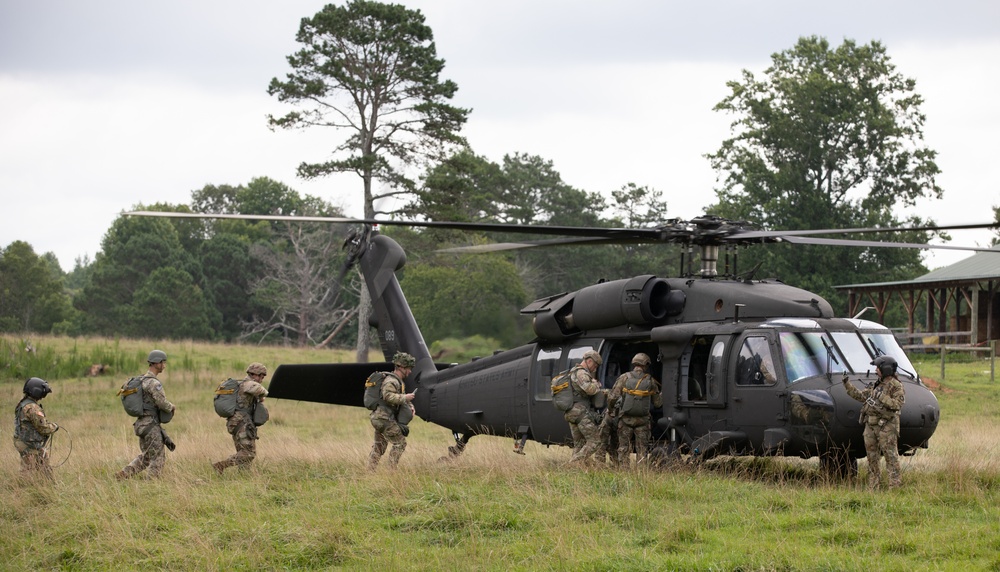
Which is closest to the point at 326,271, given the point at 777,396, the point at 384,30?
the point at 384,30

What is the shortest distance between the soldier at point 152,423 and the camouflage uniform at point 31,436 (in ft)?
2.85

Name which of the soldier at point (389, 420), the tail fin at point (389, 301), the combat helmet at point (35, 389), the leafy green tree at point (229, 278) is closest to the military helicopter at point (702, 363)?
the tail fin at point (389, 301)

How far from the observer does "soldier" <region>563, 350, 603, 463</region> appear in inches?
493

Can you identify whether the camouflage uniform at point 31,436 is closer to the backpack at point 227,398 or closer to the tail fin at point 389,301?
the backpack at point 227,398

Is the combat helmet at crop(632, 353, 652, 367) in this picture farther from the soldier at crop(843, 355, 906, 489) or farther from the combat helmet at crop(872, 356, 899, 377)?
the combat helmet at crop(872, 356, 899, 377)

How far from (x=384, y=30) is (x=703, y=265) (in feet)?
79.4

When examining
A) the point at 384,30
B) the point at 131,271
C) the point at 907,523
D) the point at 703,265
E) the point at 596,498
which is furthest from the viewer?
the point at 131,271

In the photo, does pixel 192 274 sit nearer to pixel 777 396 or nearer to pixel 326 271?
pixel 326 271

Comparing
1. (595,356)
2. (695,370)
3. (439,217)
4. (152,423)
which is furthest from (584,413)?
(439,217)

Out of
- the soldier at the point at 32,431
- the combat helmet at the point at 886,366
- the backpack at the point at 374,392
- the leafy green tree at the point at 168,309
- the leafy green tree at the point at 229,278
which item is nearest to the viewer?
the combat helmet at the point at 886,366

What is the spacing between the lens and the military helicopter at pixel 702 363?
1080cm

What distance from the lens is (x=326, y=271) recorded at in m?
59.3

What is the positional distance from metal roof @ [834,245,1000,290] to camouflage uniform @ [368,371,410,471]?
95.5 feet

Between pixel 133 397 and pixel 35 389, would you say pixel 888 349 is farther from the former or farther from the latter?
pixel 35 389
